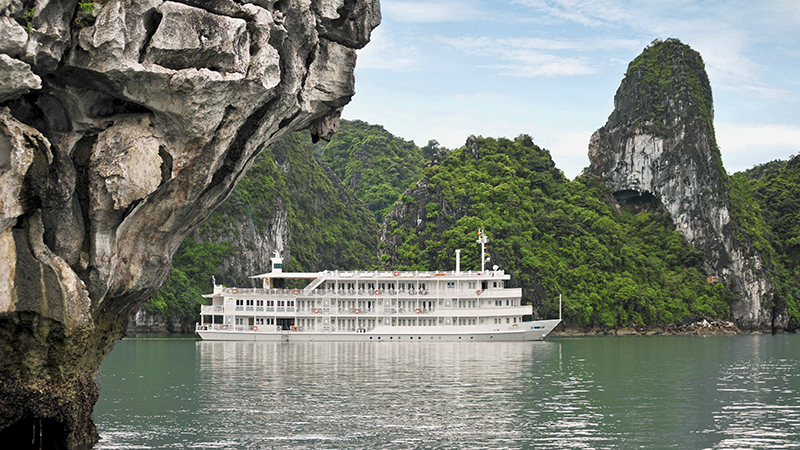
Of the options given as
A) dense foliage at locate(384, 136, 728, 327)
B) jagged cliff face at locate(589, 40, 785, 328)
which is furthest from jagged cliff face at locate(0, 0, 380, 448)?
jagged cliff face at locate(589, 40, 785, 328)

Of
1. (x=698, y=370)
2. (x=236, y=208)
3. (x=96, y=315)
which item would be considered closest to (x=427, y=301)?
(x=698, y=370)

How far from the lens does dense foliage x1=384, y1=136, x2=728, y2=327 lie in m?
83.8

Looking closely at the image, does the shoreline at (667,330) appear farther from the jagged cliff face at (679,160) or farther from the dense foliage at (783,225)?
the dense foliage at (783,225)

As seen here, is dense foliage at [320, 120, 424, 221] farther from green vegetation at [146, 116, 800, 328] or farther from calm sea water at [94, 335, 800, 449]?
calm sea water at [94, 335, 800, 449]

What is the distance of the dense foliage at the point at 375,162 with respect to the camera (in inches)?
5625

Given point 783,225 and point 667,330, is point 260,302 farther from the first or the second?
point 783,225

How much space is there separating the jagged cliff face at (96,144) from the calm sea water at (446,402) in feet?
11.8

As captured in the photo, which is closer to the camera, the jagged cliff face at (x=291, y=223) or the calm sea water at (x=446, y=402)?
the calm sea water at (x=446, y=402)

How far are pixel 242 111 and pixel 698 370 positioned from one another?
28373 mm

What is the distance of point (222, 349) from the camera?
52.1 meters

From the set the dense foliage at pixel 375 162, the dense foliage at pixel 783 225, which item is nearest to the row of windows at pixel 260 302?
the dense foliage at pixel 783 225

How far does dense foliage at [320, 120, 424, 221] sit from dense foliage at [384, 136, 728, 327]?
37126mm

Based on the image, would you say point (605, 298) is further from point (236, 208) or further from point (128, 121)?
point (128, 121)

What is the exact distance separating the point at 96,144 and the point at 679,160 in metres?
98.7
